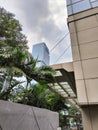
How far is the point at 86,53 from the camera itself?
5906mm

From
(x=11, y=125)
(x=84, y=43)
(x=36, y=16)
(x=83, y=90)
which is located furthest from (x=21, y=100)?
(x=36, y=16)

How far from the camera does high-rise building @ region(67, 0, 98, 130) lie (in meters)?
4.97

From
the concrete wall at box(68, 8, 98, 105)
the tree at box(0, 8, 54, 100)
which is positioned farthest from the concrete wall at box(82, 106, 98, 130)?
the tree at box(0, 8, 54, 100)

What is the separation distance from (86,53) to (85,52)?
0.07m

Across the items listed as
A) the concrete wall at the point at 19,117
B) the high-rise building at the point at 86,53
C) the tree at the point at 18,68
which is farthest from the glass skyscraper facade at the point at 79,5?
the concrete wall at the point at 19,117

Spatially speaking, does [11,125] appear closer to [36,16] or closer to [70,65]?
[70,65]

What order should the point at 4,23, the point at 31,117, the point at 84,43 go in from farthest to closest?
1. the point at 4,23
2. the point at 84,43
3. the point at 31,117

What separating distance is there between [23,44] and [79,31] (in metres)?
4.77

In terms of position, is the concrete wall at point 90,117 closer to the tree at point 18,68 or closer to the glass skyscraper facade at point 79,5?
the tree at point 18,68

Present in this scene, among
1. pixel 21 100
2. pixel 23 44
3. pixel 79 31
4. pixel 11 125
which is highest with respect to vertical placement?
pixel 23 44

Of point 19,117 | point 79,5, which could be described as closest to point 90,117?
point 19,117

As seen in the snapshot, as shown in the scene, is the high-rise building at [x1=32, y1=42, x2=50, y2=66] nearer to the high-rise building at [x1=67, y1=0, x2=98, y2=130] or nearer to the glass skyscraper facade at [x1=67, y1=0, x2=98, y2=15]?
the high-rise building at [x1=67, y1=0, x2=98, y2=130]

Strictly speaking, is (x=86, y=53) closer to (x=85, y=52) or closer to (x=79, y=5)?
(x=85, y=52)

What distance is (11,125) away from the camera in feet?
14.2
